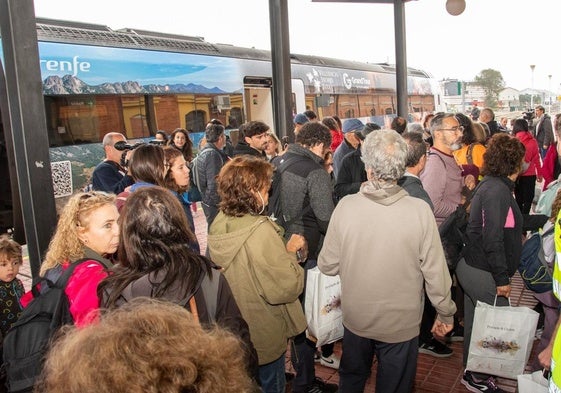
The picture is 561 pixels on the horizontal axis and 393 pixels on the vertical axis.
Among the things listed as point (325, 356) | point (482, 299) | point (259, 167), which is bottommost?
point (325, 356)

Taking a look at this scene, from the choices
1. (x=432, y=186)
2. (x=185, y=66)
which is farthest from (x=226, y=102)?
(x=432, y=186)

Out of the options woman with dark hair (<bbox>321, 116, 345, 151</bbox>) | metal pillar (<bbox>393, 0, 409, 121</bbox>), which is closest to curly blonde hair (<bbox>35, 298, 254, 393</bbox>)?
woman with dark hair (<bbox>321, 116, 345, 151</bbox>)

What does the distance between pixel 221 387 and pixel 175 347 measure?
0.11m

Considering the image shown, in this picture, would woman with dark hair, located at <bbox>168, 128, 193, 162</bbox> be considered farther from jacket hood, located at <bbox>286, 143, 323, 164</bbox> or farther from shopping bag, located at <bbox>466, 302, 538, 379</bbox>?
shopping bag, located at <bbox>466, 302, 538, 379</bbox>

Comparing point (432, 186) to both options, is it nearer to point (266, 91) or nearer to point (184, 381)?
point (184, 381)

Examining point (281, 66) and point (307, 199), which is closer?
point (307, 199)

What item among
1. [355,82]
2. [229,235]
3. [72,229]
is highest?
[355,82]

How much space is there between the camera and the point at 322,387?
3541 millimetres

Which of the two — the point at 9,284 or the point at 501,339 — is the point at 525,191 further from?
the point at 9,284

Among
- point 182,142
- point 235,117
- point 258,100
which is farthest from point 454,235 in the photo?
point 258,100

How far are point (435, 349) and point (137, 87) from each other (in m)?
7.61

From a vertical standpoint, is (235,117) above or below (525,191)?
above

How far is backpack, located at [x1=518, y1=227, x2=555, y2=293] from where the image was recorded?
3.14 metres

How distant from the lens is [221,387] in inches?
33.2
